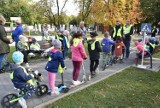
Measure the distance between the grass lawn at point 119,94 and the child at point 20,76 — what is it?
0.66 meters

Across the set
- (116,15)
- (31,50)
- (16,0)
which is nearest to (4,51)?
(31,50)

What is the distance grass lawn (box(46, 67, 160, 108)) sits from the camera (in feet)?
17.5

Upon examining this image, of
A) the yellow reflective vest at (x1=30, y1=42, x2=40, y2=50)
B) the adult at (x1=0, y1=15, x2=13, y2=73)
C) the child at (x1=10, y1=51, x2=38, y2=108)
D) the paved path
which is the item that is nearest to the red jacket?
the paved path

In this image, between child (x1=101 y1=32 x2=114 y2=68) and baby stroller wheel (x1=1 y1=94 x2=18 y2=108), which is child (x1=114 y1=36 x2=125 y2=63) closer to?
child (x1=101 y1=32 x2=114 y2=68)

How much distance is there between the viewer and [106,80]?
7.28m

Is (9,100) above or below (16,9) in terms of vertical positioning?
below

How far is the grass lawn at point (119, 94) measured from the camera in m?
5.34

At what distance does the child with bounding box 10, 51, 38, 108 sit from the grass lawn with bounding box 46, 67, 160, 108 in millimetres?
660

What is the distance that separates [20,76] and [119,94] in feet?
8.69

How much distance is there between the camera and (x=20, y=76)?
15.8ft

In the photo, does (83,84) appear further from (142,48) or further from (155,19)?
(155,19)

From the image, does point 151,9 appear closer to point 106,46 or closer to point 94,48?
point 106,46

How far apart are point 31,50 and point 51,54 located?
5.44 m

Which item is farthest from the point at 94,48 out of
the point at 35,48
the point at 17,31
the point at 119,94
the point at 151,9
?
the point at 151,9
